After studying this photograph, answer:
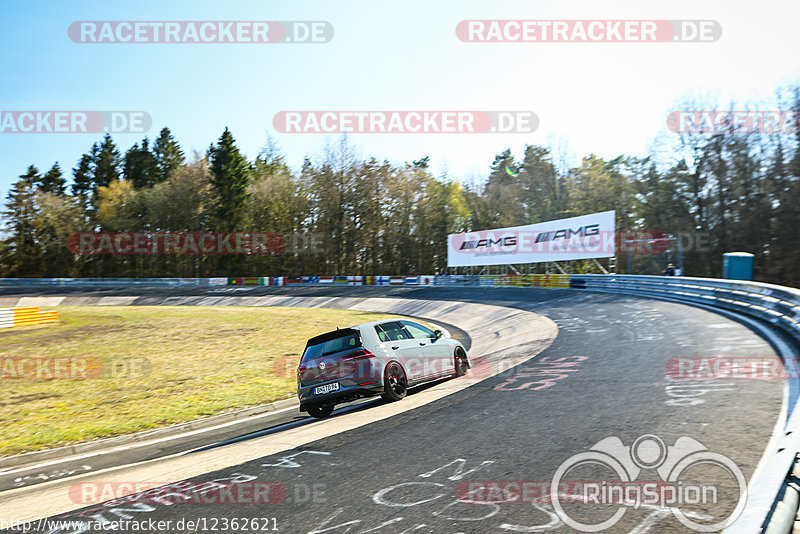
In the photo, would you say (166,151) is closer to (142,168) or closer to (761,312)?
(142,168)

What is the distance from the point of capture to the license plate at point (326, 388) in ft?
34.5

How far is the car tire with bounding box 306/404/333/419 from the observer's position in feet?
35.8

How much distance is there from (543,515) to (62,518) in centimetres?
450

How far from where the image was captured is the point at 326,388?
34.8ft

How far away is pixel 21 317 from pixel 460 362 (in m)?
24.8

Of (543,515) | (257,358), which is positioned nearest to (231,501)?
(543,515)

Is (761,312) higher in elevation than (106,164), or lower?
lower

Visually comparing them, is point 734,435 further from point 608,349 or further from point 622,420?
point 608,349

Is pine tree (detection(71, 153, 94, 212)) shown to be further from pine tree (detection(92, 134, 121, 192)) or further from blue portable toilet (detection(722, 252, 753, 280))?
blue portable toilet (detection(722, 252, 753, 280))

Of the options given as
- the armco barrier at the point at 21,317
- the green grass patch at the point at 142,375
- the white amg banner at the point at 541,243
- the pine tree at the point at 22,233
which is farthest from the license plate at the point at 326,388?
the pine tree at the point at 22,233

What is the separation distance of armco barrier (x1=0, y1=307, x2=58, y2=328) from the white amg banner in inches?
1189

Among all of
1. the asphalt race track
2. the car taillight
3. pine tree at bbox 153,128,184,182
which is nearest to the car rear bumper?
the car taillight

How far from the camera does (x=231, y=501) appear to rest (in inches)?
221

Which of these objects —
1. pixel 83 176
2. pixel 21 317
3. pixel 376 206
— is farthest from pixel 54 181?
pixel 21 317
